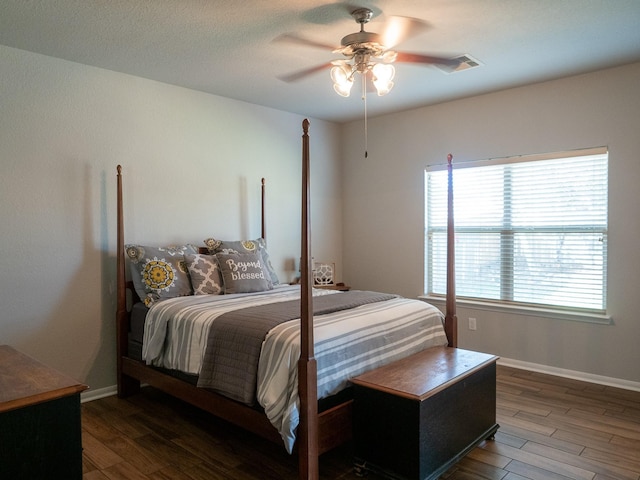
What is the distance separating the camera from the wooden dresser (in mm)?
1456

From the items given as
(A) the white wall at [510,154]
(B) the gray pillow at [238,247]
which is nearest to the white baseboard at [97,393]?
(B) the gray pillow at [238,247]

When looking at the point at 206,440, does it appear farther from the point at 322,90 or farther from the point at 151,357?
the point at 322,90

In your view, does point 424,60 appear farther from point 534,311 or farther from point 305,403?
point 534,311

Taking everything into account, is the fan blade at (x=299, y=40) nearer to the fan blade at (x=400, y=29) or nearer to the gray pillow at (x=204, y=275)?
the fan blade at (x=400, y=29)

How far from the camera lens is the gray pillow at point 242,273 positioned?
3.52m

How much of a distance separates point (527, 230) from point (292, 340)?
8.87 ft

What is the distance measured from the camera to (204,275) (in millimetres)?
3471

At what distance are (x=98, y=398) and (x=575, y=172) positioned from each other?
13.5ft

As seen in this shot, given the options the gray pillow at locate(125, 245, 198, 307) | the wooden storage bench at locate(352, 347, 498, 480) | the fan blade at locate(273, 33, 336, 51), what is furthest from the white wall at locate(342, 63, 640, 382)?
the gray pillow at locate(125, 245, 198, 307)

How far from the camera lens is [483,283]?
14.3 ft

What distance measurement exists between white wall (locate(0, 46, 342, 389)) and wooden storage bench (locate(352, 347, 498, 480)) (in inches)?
85.0

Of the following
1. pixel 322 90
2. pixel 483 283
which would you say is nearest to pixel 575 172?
pixel 483 283

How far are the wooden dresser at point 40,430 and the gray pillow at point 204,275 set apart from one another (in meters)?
1.78

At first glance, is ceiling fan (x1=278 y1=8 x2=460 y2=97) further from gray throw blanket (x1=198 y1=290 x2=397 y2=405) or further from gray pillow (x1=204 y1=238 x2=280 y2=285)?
gray pillow (x1=204 y1=238 x2=280 y2=285)
